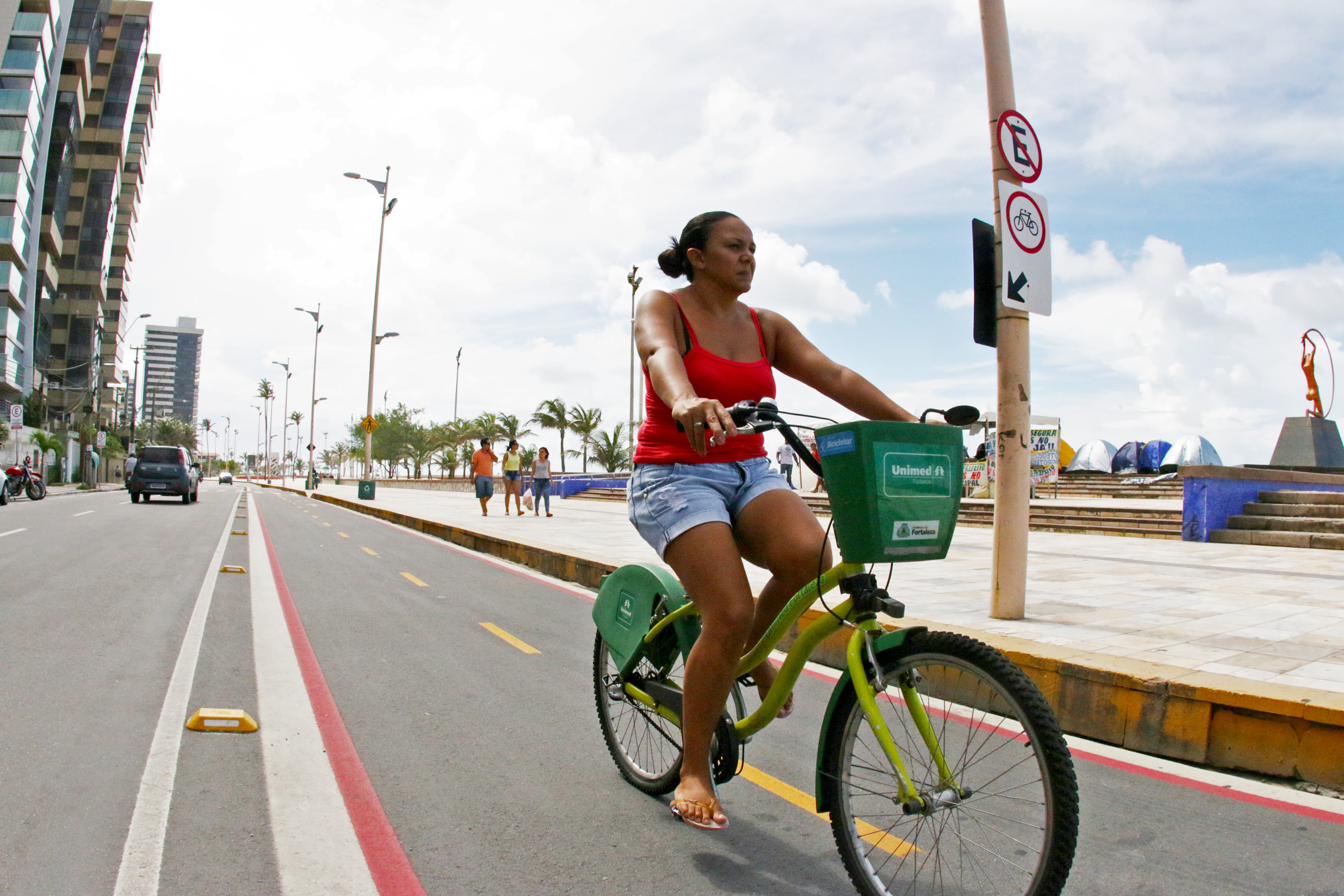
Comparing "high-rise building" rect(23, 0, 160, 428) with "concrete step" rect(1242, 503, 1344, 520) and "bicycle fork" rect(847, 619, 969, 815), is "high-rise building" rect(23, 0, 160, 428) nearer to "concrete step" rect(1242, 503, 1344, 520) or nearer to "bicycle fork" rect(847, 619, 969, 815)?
"concrete step" rect(1242, 503, 1344, 520)

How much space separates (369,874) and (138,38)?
10352 cm

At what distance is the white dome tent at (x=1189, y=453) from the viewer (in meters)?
42.2

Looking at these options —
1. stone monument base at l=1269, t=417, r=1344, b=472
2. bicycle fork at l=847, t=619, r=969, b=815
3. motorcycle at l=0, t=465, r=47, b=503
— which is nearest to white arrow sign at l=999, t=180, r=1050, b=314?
bicycle fork at l=847, t=619, r=969, b=815

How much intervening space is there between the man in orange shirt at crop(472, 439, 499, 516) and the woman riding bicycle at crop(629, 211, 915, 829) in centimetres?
1808

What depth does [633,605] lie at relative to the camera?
3164 mm

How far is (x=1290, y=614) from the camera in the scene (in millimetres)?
5984

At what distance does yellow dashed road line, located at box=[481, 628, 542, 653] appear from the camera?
5.71 meters

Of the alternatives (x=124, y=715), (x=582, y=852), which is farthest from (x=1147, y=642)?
(x=124, y=715)

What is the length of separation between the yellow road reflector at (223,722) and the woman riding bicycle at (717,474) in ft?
6.86

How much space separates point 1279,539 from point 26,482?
30.2 m

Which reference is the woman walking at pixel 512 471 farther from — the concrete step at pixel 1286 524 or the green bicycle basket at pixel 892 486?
the green bicycle basket at pixel 892 486

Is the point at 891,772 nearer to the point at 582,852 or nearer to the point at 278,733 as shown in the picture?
the point at 582,852

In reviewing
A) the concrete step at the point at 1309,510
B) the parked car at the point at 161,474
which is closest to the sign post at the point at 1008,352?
the concrete step at the point at 1309,510

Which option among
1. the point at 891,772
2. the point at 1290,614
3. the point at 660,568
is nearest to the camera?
the point at 891,772
